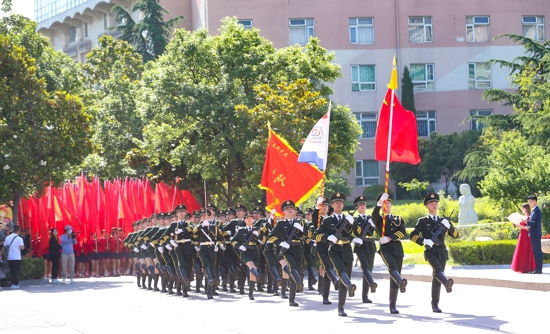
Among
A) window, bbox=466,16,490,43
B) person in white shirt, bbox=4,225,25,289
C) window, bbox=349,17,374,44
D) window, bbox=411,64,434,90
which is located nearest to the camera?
person in white shirt, bbox=4,225,25,289

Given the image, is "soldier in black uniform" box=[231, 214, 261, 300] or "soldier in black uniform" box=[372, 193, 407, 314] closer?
"soldier in black uniform" box=[372, 193, 407, 314]

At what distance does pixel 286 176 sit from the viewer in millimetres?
20906

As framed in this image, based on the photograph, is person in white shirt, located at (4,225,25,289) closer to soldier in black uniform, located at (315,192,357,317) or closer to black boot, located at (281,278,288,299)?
black boot, located at (281,278,288,299)

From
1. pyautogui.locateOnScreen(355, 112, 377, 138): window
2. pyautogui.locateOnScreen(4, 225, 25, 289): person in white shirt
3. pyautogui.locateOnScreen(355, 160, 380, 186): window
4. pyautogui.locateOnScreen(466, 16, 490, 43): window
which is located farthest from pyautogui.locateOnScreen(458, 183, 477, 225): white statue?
pyautogui.locateOnScreen(466, 16, 490, 43): window

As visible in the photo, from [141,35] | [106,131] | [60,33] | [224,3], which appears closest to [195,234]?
[106,131]

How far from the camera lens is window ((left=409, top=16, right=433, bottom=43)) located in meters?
57.2

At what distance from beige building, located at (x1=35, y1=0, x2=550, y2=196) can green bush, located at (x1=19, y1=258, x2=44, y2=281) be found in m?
29.6

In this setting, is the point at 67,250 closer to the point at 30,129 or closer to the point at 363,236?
the point at 30,129

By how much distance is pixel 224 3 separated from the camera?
54812mm

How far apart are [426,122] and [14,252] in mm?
36038

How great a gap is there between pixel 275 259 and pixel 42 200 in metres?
16.8

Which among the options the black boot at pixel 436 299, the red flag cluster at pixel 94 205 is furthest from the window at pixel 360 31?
the black boot at pixel 436 299

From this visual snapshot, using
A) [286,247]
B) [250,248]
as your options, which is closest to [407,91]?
[250,248]

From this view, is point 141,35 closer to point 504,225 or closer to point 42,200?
point 42,200
